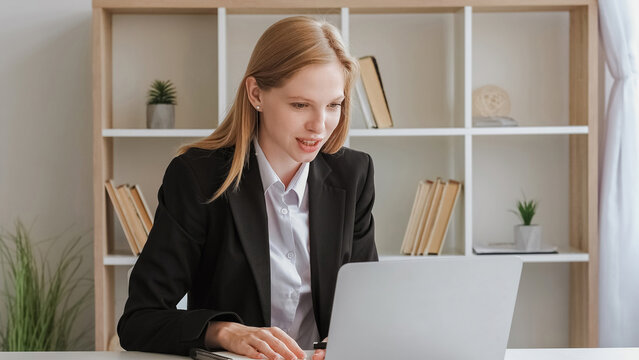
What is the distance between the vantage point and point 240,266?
1.54 meters

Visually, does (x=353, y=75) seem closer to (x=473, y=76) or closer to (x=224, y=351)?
(x=224, y=351)

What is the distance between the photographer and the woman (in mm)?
1422

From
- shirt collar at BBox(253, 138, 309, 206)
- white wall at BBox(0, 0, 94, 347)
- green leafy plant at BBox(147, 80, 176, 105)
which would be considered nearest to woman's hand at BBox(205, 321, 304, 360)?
shirt collar at BBox(253, 138, 309, 206)

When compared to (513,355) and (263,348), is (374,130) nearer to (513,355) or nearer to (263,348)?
(513,355)

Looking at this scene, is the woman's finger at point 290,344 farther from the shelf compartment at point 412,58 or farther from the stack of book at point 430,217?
the shelf compartment at point 412,58

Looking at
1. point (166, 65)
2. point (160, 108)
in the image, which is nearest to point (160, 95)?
point (160, 108)

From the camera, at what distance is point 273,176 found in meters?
1.61

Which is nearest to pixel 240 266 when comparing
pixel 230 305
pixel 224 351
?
pixel 230 305

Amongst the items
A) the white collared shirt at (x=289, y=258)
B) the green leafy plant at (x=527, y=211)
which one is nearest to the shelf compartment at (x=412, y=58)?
the green leafy plant at (x=527, y=211)

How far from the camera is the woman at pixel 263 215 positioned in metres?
1.42

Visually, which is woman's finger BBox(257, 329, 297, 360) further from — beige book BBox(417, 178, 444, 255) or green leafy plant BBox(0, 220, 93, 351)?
green leafy plant BBox(0, 220, 93, 351)

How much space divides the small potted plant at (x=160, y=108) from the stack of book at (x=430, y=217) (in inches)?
37.2

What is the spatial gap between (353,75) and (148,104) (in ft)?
4.56

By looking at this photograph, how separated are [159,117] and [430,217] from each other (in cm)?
105
